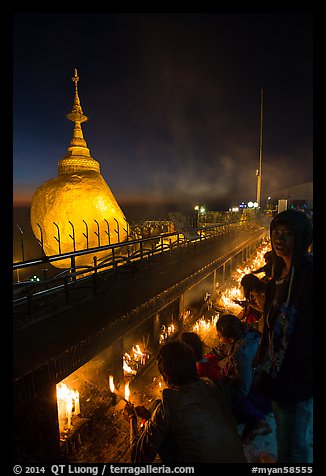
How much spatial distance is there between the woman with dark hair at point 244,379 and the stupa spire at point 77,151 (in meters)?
11.7

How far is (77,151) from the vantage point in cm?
1302

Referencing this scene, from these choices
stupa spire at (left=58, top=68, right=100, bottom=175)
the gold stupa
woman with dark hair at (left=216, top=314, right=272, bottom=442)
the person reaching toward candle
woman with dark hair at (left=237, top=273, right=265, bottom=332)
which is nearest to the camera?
the person reaching toward candle

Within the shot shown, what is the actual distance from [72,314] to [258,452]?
11.5ft

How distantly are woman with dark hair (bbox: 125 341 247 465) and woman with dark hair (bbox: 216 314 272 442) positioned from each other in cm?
112

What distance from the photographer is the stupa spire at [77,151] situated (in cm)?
1259

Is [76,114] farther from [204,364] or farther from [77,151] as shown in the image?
[204,364]

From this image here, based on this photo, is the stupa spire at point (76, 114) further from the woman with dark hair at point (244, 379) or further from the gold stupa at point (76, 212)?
the woman with dark hair at point (244, 379)

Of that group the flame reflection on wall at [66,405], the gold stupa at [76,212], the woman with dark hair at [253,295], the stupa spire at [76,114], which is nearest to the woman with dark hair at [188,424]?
the woman with dark hair at [253,295]

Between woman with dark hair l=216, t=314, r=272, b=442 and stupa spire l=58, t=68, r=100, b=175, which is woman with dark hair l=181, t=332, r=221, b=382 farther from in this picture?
stupa spire l=58, t=68, r=100, b=175

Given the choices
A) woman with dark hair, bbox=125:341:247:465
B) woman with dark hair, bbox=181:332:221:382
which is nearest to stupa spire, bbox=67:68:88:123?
woman with dark hair, bbox=181:332:221:382

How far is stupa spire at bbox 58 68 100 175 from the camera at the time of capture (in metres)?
12.6

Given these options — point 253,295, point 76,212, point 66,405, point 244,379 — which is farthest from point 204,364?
point 76,212

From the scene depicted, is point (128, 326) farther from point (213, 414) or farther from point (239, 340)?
point (213, 414)

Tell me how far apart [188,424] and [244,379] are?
146 cm
